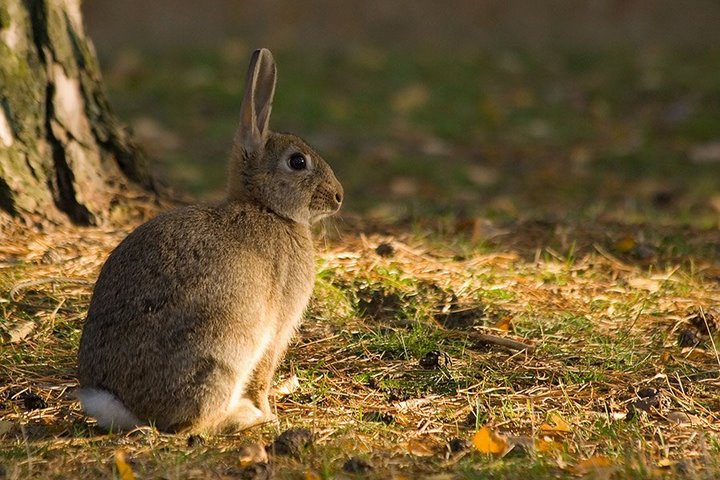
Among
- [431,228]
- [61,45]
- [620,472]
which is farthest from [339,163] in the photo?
[620,472]

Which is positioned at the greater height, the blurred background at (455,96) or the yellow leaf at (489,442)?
the yellow leaf at (489,442)

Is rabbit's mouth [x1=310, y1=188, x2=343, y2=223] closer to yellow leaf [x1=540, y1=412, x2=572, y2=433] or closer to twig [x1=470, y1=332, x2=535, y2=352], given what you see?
twig [x1=470, y1=332, x2=535, y2=352]

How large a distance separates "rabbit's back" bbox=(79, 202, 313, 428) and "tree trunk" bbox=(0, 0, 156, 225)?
1.47m

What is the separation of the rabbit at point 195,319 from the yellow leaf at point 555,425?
964 millimetres

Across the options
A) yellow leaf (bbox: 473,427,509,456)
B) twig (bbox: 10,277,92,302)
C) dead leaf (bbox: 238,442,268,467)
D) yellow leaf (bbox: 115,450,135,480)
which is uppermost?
twig (bbox: 10,277,92,302)

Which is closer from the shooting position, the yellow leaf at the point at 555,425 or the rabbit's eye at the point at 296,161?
the yellow leaf at the point at 555,425

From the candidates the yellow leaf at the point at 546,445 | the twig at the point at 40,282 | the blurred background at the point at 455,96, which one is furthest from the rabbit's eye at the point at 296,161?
the blurred background at the point at 455,96

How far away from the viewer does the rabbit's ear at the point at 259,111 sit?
415 centimetres

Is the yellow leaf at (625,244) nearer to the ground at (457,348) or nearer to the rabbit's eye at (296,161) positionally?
the ground at (457,348)

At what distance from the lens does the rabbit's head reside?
4203mm

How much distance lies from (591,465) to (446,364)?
3.28 feet

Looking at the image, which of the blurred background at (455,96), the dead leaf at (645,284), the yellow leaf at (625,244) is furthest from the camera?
the blurred background at (455,96)

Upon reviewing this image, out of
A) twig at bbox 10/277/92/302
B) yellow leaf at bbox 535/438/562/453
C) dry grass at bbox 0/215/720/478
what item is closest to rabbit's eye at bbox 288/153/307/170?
dry grass at bbox 0/215/720/478

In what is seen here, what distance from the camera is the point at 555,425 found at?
3717 millimetres
